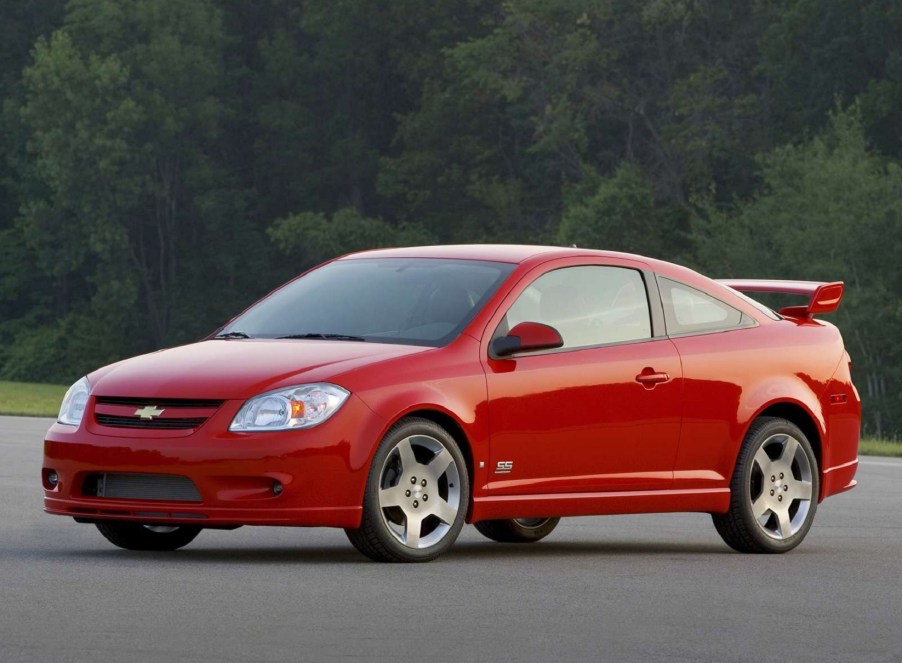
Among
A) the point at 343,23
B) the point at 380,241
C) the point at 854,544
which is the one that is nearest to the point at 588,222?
the point at 380,241

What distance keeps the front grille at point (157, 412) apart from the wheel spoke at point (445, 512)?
1.19 metres

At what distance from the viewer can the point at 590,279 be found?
485 inches

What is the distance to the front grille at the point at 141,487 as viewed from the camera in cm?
1079

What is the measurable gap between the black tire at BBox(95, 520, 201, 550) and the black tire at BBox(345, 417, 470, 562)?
125cm

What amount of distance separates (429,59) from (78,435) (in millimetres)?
83451

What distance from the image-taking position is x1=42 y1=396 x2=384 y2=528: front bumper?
10.7 meters

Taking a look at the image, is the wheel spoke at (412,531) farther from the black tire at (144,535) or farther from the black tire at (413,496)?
the black tire at (144,535)

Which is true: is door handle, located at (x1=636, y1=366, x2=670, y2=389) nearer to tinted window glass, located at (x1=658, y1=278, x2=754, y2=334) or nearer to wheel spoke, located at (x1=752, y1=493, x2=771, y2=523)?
tinted window glass, located at (x1=658, y1=278, x2=754, y2=334)

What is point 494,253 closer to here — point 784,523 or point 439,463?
point 439,463

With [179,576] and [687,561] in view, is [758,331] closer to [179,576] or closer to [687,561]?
[687,561]

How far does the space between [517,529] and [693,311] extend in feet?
5.33

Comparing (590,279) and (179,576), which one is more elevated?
(590,279)

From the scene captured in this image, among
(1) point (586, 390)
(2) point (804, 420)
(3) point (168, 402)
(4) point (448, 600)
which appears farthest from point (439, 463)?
(2) point (804, 420)

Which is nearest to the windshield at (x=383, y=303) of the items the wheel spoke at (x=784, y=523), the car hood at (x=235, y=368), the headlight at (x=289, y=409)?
the car hood at (x=235, y=368)
